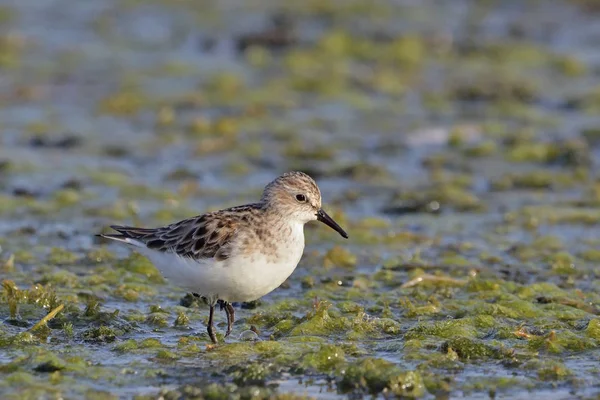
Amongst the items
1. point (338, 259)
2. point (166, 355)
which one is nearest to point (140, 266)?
point (338, 259)

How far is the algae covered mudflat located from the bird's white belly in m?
0.36

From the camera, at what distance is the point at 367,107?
1362cm

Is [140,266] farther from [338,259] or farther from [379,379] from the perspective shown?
[379,379]

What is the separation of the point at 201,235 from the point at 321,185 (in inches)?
170

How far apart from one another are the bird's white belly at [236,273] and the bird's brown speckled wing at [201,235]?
6 centimetres

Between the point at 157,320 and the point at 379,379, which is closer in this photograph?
the point at 379,379

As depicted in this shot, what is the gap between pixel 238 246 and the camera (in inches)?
267

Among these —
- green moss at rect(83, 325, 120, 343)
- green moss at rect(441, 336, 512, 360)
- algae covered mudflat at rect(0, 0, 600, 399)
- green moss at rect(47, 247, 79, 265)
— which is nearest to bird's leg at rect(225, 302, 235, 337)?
algae covered mudflat at rect(0, 0, 600, 399)

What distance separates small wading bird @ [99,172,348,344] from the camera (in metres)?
6.76

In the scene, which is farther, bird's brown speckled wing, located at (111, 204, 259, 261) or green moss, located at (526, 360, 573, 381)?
bird's brown speckled wing, located at (111, 204, 259, 261)

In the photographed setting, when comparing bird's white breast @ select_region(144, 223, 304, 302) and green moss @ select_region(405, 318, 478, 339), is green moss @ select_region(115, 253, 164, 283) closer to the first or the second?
bird's white breast @ select_region(144, 223, 304, 302)

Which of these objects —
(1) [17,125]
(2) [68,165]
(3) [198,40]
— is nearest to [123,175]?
(2) [68,165]

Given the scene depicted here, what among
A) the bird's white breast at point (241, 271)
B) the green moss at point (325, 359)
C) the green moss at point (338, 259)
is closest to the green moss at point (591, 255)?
the green moss at point (338, 259)

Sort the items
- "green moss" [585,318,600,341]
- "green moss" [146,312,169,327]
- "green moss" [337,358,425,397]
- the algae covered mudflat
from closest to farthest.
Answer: "green moss" [337,358,425,397] < the algae covered mudflat < "green moss" [585,318,600,341] < "green moss" [146,312,169,327]
